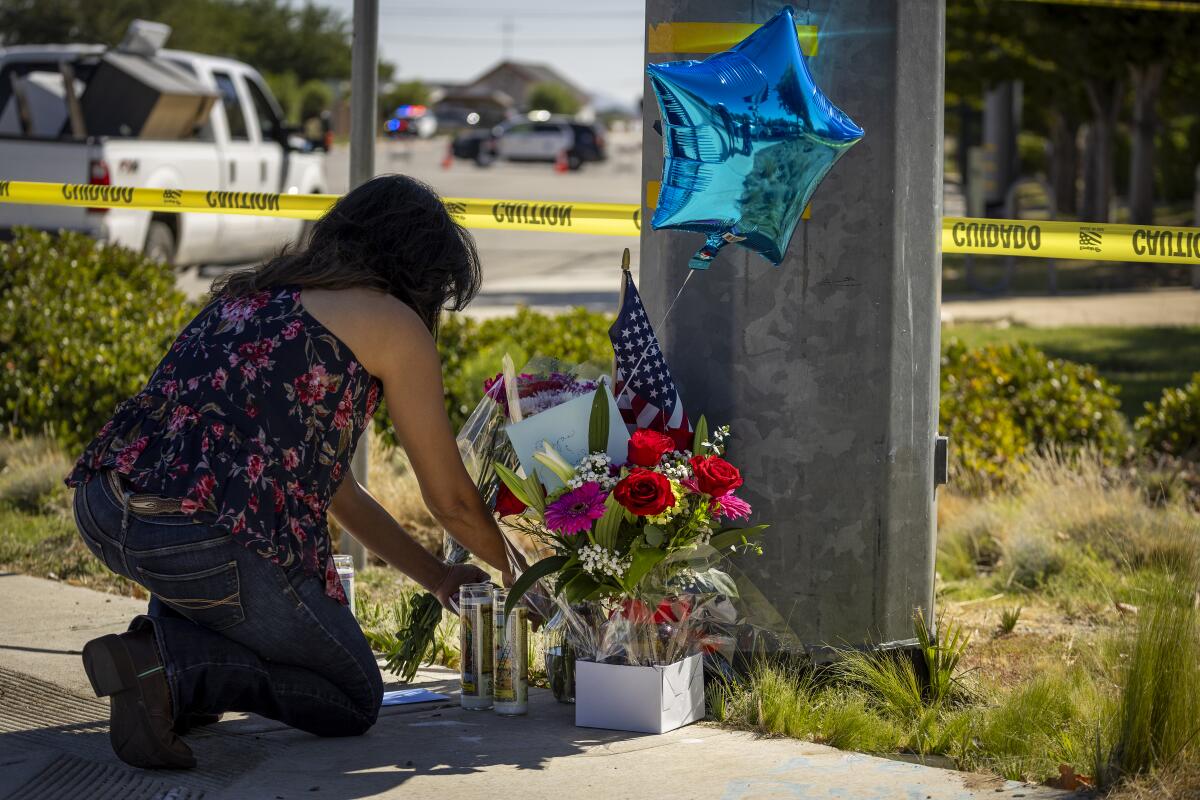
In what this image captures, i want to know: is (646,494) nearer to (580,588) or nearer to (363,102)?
(580,588)

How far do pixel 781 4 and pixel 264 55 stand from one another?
232ft

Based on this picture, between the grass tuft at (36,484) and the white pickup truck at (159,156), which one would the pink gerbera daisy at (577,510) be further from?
the white pickup truck at (159,156)

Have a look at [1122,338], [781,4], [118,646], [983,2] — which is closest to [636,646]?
[118,646]

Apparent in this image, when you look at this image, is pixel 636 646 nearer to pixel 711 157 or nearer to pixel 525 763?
pixel 525 763

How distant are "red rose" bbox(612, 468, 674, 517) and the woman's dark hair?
634mm

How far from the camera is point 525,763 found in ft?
11.0

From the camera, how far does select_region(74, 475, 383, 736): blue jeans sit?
332 cm

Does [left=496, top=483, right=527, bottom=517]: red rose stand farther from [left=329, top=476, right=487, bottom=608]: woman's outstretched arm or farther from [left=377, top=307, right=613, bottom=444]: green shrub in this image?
[left=377, top=307, right=613, bottom=444]: green shrub

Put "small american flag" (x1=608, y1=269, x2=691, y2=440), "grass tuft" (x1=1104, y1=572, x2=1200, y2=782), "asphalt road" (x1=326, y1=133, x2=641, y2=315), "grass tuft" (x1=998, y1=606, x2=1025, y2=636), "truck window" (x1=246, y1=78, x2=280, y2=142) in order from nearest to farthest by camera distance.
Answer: "grass tuft" (x1=1104, y1=572, x2=1200, y2=782) → "small american flag" (x1=608, y1=269, x2=691, y2=440) → "grass tuft" (x1=998, y1=606, x2=1025, y2=636) → "truck window" (x1=246, y1=78, x2=280, y2=142) → "asphalt road" (x1=326, y1=133, x2=641, y2=315)

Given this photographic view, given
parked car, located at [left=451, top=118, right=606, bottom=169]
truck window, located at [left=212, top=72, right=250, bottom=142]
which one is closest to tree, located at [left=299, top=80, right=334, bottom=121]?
parked car, located at [left=451, top=118, right=606, bottom=169]

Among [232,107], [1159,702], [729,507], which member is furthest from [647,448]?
[232,107]

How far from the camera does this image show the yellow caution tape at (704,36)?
3842mm

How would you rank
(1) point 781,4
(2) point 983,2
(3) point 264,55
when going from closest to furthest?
Result: 1. (1) point 781,4
2. (2) point 983,2
3. (3) point 264,55

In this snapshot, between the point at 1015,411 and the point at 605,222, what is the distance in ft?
8.62
